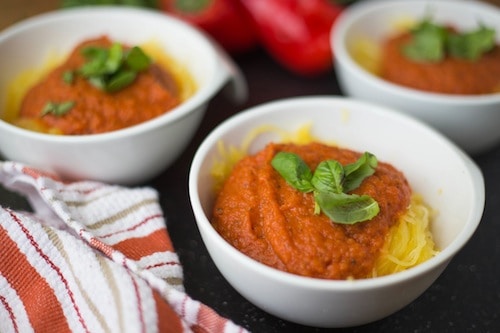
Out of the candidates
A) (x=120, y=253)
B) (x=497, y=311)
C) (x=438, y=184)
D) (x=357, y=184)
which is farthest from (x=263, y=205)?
(x=497, y=311)

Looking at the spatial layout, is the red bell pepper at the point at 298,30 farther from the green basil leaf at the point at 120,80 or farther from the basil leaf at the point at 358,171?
the basil leaf at the point at 358,171

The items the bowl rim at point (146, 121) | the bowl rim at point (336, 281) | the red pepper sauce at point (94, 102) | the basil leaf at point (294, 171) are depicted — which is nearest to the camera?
the bowl rim at point (336, 281)

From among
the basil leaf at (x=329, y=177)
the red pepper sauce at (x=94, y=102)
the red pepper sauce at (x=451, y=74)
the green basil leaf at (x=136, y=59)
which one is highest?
the green basil leaf at (x=136, y=59)

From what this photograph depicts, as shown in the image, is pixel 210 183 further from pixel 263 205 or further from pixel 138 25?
pixel 138 25

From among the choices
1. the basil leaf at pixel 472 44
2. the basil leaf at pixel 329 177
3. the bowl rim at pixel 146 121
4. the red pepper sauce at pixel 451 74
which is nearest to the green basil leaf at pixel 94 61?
the bowl rim at pixel 146 121

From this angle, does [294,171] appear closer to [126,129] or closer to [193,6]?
[126,129]

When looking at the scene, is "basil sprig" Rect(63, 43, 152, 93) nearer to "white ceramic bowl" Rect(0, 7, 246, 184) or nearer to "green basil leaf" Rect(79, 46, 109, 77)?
"green basil leaf" Rect(79, 46, 109, 77)

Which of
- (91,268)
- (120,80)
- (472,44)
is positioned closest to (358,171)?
(91,268)
